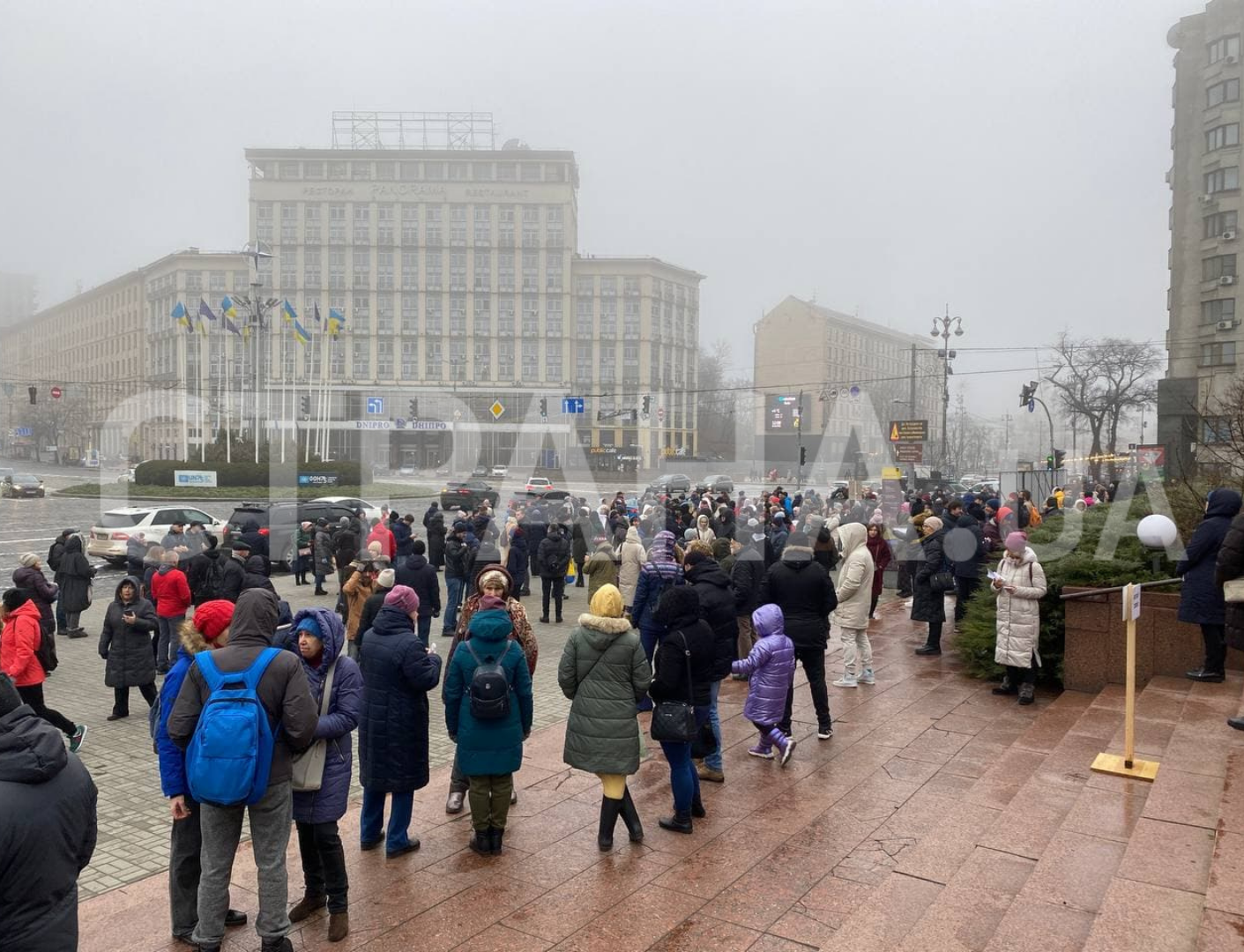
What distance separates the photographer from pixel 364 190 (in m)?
78.5

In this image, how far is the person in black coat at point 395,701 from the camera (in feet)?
16.3

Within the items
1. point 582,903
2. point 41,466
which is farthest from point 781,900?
point 41,466

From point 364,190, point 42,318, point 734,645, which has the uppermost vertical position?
point 364,190

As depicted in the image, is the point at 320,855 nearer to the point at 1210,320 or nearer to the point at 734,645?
the point at 734,645

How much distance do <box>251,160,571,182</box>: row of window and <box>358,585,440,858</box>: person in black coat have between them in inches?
3129

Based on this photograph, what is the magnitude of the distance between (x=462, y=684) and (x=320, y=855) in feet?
3.77

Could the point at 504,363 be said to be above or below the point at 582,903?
above

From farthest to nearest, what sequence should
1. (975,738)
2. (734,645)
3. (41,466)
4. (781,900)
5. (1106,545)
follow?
(41,466) → (1106,545) → (975,738) → (734,645) → (781,900)

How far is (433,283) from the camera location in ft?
265

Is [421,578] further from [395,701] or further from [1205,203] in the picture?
[1205,203]

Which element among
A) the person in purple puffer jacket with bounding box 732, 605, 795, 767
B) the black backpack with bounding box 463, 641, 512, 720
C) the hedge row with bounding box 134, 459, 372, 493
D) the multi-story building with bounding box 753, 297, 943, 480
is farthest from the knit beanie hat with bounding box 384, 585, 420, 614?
the multi-story building with bounding box 753, 297, 943, 480

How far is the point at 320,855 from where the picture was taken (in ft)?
14.2

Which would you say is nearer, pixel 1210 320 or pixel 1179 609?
pixel 1179 609

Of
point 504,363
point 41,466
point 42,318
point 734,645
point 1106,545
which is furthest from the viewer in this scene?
point 42,318
